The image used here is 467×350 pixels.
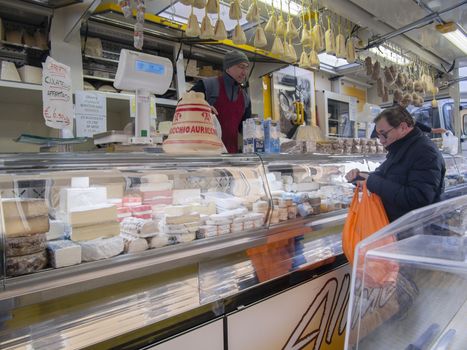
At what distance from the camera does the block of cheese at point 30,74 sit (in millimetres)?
3070

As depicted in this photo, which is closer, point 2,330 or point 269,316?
point 2,330

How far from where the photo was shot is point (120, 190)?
1.60m

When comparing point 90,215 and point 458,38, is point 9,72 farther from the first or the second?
point 458,38

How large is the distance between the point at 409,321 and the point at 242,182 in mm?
1112

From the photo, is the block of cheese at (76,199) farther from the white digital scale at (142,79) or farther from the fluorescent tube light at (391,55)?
the fluorescent tube light at (391,55)

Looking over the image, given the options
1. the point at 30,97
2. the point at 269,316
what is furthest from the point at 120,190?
the point at 30,97

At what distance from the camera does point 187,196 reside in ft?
5.98

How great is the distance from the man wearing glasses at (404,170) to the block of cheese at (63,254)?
153cm

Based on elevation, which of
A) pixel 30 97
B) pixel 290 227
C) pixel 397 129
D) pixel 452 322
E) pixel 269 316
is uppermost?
pixel 30 97

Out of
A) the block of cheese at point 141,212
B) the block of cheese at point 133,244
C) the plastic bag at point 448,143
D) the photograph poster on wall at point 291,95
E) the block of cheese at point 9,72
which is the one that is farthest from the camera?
the photograph poster on wall at point 291,95

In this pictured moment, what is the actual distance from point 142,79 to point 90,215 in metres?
0.71

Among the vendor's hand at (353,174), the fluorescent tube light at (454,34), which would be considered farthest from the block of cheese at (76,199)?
the fluorescent tube light at (454,34)

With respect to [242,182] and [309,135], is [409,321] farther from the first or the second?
[309,135]

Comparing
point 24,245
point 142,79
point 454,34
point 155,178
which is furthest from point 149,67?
point 454,34
